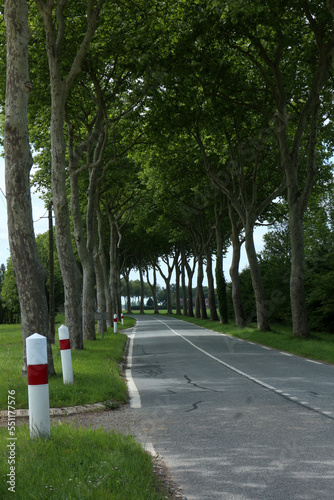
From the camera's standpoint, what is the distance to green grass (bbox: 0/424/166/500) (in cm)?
405

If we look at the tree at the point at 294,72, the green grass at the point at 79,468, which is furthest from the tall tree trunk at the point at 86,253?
the green grass at the point at 79,468

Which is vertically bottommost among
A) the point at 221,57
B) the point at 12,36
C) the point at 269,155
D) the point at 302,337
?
the point at 302,337

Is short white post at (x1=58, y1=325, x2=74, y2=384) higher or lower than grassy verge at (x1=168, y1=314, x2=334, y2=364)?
higher

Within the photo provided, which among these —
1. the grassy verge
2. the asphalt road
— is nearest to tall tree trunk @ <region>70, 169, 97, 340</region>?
the grassy verge

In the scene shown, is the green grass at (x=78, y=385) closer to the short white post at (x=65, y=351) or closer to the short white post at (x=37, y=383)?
the short white post at (x=65, y=351)

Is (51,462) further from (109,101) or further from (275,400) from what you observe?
(109,101)

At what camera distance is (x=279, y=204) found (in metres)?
37.5

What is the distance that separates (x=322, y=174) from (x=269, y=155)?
4.59 meters

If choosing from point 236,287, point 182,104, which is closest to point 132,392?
point 182,104

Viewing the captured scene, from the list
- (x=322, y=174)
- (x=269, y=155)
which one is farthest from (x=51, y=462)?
(x=322, y=174)

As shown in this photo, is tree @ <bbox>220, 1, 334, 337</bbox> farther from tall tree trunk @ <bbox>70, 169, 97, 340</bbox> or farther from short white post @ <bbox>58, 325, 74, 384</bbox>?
short white post @ <bbox>58, 325, 74, 384</bbox>

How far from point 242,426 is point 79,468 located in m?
2.82

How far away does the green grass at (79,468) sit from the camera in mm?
4047

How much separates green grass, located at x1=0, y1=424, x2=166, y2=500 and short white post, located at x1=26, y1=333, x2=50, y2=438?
153 millimetres
